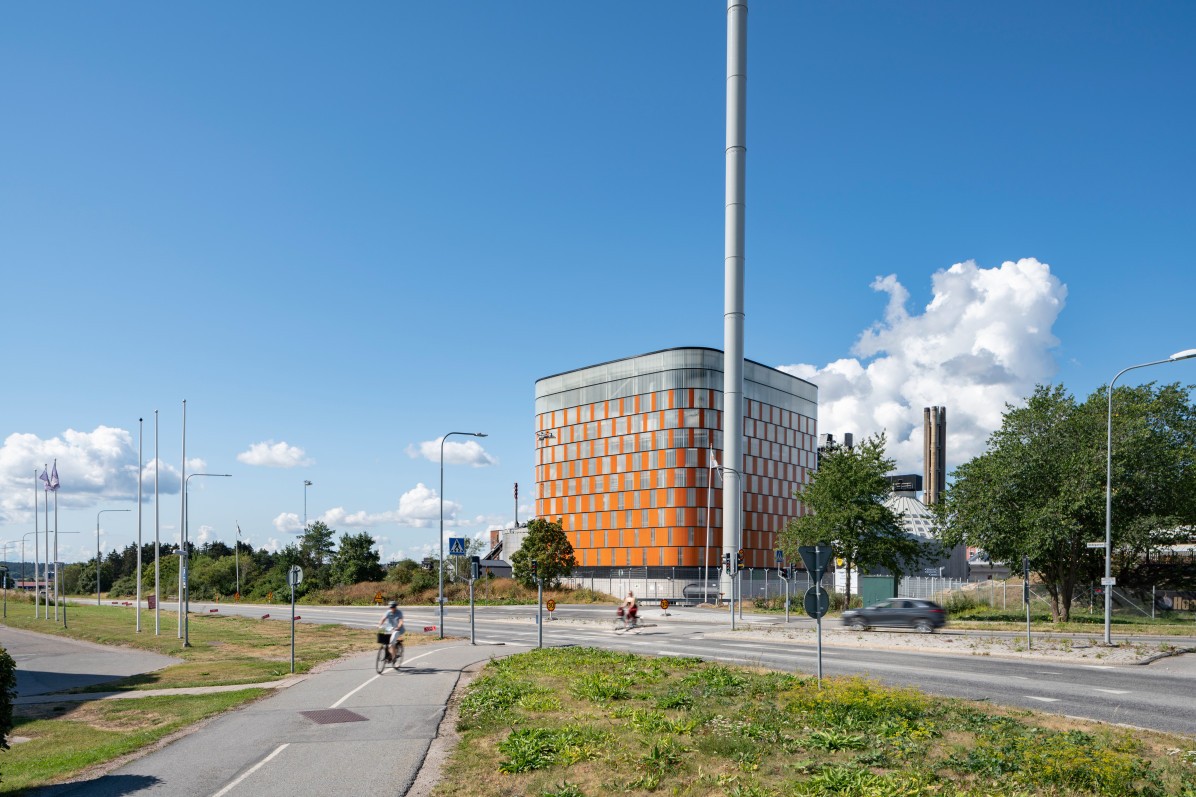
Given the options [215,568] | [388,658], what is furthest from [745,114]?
[215,568]

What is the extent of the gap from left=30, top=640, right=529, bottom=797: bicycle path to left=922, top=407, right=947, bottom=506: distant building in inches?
5202

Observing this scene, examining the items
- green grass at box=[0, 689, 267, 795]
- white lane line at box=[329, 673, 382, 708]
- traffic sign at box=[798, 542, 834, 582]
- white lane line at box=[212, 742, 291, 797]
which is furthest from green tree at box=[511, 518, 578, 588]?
white lane line at box=[212, 742, 291, 797]

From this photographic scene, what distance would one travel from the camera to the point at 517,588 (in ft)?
237

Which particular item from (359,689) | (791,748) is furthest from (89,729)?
(791,748)

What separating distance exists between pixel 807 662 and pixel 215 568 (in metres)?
87.1

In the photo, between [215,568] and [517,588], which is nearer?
[517,588]

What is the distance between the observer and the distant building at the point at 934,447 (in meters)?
138

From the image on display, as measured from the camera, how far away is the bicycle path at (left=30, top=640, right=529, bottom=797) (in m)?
10.7

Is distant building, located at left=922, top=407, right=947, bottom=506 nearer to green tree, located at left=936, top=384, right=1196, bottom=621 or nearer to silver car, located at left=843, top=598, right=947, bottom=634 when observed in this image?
green tree, located at left=936, top=384, right=1196, bottom=621

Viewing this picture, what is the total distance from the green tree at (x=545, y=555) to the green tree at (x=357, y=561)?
1555cm

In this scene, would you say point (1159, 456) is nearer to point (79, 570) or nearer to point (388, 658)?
point (388, 658)

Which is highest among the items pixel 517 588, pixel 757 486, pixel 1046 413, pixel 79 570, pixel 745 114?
pixel 745 114

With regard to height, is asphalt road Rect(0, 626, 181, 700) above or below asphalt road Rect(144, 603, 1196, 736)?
below

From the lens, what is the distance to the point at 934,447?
138 m
